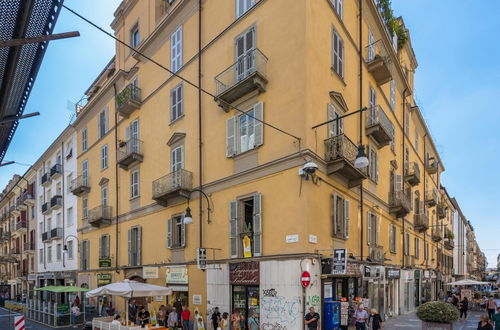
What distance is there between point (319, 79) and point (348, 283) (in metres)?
8.66

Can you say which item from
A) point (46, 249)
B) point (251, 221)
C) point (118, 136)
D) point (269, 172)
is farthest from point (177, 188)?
point (46, 249)

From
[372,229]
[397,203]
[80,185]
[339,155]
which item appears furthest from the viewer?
[80,185]

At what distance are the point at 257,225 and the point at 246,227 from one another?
915 mm

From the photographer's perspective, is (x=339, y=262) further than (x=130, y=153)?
No

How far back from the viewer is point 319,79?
632 inches

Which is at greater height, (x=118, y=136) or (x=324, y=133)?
(x=118, y=136)

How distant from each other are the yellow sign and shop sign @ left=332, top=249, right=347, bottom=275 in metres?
3.35

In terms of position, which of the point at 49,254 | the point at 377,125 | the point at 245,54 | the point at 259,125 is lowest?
the point at 49,254

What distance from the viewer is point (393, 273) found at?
77.9ft

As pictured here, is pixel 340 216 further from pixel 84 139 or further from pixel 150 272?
pixel 84 139

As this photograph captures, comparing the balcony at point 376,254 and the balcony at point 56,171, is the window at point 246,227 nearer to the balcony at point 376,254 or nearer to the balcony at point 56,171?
the balcony at point 376,254

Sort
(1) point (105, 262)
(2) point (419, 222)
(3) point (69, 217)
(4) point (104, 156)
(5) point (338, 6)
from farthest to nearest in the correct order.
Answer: (3) point (69, 217) < (2) point (419, 222) < (4) point (104, 156) < (1) point (105, 262) < (5) point (338, 6)

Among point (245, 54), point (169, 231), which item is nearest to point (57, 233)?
point (169, 231)

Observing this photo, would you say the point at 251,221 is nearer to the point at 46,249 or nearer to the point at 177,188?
the point at 177,188
